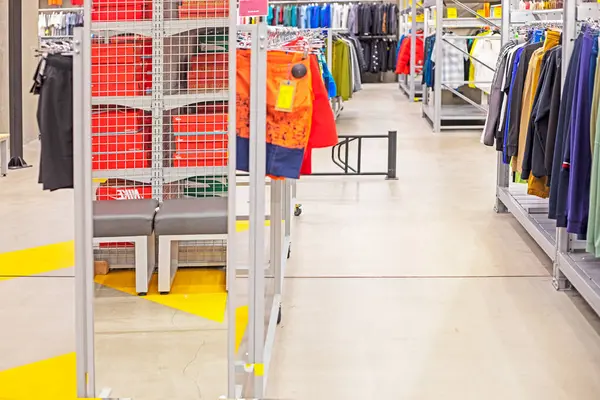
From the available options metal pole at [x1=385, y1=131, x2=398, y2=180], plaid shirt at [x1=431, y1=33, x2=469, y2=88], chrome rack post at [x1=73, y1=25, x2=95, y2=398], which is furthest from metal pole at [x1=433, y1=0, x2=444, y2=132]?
chrome rack post at [x1=73, y1=25, x2=95, y2=398]

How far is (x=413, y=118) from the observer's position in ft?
41.2

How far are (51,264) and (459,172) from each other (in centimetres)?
→ 429

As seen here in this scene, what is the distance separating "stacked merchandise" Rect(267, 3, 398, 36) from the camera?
1770 cm

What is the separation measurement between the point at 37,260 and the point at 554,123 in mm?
2999

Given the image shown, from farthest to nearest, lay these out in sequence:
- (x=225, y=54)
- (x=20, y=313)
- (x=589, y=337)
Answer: (x=20, y=313), (x=589, y=337), (x=225, y=54)

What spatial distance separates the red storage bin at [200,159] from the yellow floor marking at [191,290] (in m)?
0.56

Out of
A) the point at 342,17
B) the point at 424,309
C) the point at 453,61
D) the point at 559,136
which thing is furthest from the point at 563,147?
the point at 342,17

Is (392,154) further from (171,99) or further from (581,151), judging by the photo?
(171,99)

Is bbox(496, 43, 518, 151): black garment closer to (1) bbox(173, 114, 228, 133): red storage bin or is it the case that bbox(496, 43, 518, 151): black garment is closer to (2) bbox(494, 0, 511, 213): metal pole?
(2) bbox(494, 0, 511, 213): metal pole

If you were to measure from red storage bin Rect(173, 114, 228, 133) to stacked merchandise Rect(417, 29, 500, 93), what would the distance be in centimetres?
777

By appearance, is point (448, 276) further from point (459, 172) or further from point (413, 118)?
point (413, 118)

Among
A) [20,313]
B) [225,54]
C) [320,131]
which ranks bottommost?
[20,313]

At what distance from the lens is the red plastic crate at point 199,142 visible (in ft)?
10.0

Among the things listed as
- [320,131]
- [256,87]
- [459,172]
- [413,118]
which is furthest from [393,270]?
[413,118]
